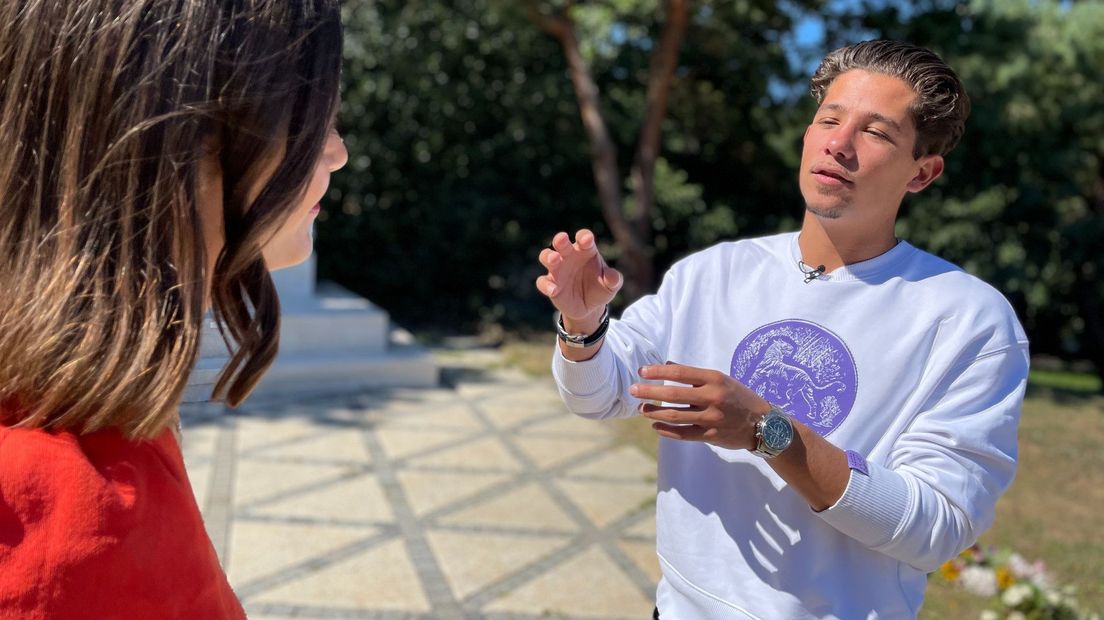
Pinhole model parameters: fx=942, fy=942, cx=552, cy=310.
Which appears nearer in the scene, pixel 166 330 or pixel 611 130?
pixel 166 330

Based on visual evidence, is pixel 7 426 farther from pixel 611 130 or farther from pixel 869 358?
pixel 611 130

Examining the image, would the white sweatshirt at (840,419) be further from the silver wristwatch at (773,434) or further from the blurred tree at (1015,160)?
the blurred tree at (1015,160)

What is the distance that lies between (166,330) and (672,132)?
32.5 ft

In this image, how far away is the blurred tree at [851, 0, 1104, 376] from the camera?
8.54m

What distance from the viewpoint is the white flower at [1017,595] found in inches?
122

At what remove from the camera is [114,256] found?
28.4 inches

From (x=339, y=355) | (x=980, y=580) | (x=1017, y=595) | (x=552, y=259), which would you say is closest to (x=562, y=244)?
(x=552, y=259)

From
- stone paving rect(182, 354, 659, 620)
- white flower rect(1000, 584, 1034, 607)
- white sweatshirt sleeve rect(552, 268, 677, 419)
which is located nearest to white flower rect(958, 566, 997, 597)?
white flower rect(1000, 584, 1034, 607)

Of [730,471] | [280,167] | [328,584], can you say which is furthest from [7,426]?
[328,584]

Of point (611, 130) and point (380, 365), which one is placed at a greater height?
point (611, 130)

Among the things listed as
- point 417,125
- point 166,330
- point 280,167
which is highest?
point 280,167

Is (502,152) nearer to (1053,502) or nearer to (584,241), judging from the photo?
(1053,502)

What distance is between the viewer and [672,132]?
33.8 feet

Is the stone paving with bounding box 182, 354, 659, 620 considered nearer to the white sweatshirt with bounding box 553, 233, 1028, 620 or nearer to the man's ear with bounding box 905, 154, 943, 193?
the white sweatshirt with bounding box 553, 233, 1028, 620
